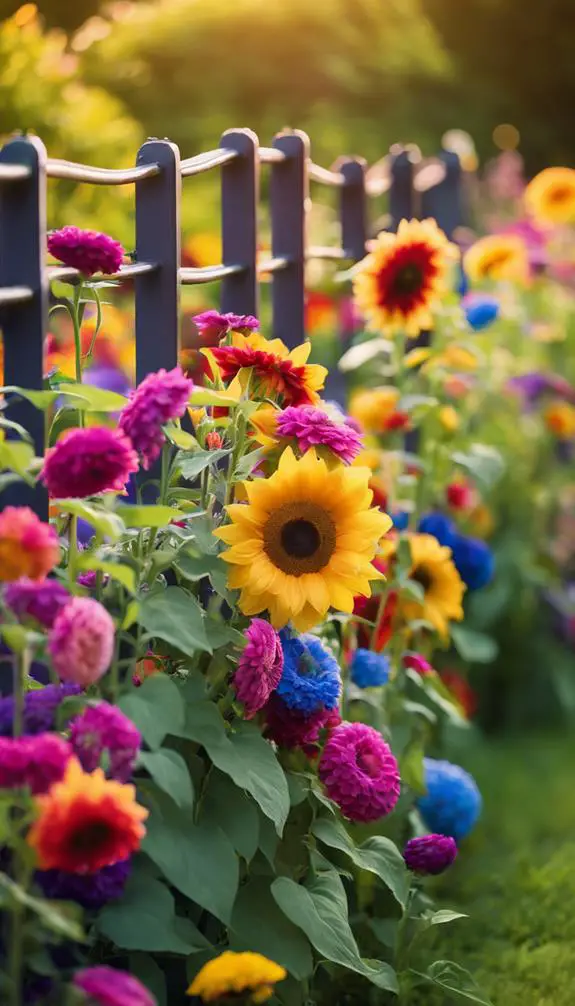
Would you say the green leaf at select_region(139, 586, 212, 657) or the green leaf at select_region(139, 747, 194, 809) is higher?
the green leaf at select_region(139, 586, 212, 657)

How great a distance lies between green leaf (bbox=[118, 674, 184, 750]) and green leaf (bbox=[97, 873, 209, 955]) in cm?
20

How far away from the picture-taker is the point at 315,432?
7.69ft

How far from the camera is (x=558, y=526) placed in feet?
17.7

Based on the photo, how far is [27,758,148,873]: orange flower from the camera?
178cm

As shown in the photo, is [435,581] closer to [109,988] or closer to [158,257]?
[158,257]

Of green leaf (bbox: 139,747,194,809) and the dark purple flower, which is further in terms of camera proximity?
the dark purple flower

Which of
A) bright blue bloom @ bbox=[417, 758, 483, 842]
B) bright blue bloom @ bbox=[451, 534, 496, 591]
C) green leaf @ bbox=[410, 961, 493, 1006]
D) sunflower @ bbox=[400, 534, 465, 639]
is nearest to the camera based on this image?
Result: green leaf @ bbox=[410, 961, 493, 1006]

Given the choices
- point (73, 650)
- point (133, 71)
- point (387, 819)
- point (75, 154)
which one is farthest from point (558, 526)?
point (73, 650)

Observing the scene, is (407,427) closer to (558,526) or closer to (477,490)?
(477,490)

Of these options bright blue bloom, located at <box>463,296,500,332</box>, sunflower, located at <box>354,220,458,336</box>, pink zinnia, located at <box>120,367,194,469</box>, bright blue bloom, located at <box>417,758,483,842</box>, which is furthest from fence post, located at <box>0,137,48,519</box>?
bright blue bloom, located at <box>463,296,500,332</box>

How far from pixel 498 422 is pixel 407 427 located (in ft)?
4.67

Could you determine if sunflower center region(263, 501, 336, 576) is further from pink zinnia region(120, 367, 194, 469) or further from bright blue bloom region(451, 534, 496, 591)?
bright blue bloom region(451, 534, 496, 591)

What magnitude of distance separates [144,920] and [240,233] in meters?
1.62

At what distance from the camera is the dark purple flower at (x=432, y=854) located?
104 inches
